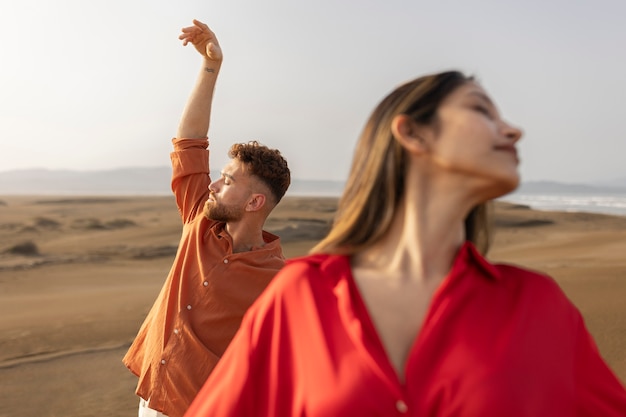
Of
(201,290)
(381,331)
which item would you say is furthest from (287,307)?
(201,290)

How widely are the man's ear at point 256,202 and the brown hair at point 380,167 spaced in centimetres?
161

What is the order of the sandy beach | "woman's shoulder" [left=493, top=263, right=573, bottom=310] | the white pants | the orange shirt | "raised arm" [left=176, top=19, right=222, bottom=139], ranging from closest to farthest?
"woman's shoulder" [left=493, top=263, right=573, bottom=310] → the orange shirt → the white pants → "raised arm" [left=176, top=19, right=222, bottom=139] → the sandy beach

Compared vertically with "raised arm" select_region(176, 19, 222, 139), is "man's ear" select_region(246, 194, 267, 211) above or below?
below

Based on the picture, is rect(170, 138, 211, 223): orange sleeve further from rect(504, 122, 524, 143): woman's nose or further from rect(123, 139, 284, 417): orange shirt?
rect(504, 122, 524, 143): woman's nose

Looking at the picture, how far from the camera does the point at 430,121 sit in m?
1.53

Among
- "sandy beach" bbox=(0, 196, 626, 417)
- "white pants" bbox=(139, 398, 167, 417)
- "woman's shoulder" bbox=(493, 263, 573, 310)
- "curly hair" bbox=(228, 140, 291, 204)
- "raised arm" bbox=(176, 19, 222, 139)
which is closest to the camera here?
"woman's shoulder" bbox=(493, 263, 573, 310)

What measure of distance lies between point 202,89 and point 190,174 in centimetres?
39

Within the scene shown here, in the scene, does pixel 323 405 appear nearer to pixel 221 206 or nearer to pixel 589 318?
pixel 221 206

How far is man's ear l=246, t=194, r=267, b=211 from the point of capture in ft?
10.5

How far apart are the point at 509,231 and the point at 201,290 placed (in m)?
23.4

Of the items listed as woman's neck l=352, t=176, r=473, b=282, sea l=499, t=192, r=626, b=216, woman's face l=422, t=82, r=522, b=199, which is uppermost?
woman's face l=422, t=82, r=522, b=199

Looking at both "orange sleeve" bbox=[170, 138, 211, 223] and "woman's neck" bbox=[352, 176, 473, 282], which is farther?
"orange sleeve" bbox=[170, 138, 211, 223]

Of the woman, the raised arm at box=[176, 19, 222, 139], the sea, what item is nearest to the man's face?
the raised arm at box=[176, 19, 222, 139]

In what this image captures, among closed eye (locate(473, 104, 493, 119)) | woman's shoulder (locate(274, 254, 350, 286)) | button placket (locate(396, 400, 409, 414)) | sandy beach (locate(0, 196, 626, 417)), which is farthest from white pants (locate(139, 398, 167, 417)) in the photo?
sandy beach (locate(0, 196, 626, 417))
